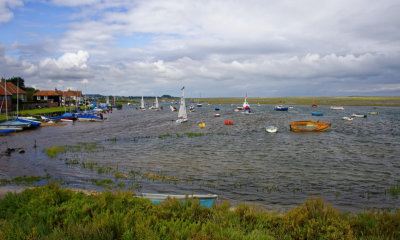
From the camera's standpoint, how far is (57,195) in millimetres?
10539

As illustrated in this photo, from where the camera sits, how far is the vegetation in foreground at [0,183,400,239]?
723 centimetres

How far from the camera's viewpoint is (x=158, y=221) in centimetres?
827

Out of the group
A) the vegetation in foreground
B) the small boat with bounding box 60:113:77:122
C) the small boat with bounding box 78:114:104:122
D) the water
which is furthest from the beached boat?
the vegetation in foreground

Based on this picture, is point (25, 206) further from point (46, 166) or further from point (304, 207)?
point (46, 166)

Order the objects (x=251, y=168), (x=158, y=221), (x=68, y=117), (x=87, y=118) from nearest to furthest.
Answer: (x=158, y=221)
(x=251, y=168)
(x=68, y=117)
(x=87, y=118)

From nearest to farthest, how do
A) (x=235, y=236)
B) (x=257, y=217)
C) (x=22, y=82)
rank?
(x=235, y=236) → (x=257, y=217) → (x=22, y=82)

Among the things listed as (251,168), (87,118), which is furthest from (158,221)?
(87,118)

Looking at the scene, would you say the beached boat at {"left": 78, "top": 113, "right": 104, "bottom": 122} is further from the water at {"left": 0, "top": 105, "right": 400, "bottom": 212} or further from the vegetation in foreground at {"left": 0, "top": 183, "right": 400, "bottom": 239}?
the vegetation in foreground at {"left": 0, "top": 183, "right": 400, "bottom": 239}

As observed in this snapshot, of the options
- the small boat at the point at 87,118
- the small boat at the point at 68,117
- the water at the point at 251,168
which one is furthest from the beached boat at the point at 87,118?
the water at the point at 251,168

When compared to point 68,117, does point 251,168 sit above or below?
below

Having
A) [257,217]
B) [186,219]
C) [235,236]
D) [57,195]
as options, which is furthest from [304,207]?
[57,195]

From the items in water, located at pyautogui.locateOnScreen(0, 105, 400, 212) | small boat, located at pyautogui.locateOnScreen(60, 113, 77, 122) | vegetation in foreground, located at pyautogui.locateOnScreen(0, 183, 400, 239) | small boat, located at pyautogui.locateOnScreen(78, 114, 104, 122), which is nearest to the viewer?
vegetation in foreground, located at pyautogui.locateOnScreen(0, 183, 400, 239)

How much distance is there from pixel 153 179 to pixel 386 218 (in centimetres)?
1365

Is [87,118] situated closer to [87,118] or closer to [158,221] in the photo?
[87,118]
